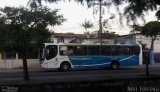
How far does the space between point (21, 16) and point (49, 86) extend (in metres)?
7.42

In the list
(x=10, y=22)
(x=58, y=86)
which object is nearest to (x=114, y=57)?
(x=10, y=22)

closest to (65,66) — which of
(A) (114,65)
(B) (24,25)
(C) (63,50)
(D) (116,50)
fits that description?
(C) (63,50)

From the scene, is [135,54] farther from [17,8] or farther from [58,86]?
[58,86]

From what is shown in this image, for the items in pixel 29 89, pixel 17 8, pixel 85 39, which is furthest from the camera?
pixel 85 39

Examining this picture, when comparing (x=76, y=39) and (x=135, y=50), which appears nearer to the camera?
(x=135, y=50)

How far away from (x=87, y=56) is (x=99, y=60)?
57.4 inches

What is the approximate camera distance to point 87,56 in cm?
3775

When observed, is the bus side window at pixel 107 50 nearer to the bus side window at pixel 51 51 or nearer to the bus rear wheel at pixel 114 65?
the bus rear wheel at pixel 114 65

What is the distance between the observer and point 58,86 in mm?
11375

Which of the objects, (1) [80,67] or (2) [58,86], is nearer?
(2) [58,86]

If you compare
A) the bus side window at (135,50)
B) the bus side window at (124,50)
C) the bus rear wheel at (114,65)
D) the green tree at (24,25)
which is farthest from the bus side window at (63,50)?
the green tree at (24,25)

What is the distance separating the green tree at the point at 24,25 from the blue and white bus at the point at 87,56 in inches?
610

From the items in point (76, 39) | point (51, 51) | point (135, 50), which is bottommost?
point (135, 50)

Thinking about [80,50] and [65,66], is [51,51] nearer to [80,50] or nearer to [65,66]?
[65,66]
